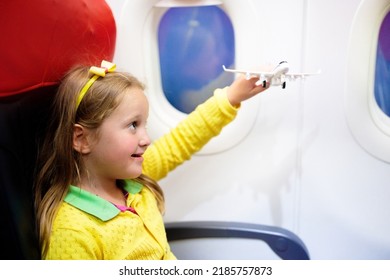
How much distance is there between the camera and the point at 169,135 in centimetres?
85

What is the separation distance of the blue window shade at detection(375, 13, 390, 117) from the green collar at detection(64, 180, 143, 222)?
59 centimetres

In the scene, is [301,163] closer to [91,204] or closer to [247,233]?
[247,233]

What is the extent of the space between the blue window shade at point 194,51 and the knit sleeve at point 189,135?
0.17 ft

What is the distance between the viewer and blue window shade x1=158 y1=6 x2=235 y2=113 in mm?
824

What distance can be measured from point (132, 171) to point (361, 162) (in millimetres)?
495

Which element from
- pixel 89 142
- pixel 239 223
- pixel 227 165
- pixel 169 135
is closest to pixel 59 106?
pixel 89 142

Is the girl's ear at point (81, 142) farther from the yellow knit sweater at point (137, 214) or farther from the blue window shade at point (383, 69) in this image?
the blue window shade at point (383, 69)

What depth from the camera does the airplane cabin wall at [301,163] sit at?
79 cm

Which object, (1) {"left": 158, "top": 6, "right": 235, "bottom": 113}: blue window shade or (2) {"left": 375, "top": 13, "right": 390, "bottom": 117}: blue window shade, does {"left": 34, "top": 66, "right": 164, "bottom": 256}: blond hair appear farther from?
(2) {"left": 375, "top": 13, "right": 390, "bottom": 117}: blue window shade

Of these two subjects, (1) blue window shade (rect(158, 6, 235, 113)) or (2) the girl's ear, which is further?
(1) blue window shade (rect(158, 6, 235, 113))

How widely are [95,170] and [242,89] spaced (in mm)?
332

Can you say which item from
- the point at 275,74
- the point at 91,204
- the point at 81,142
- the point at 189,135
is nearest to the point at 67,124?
the point at 81,142

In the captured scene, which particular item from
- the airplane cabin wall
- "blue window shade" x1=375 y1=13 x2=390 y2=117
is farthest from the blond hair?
"blue window shade" x1=375 y1=13 x2=390 y2=117
